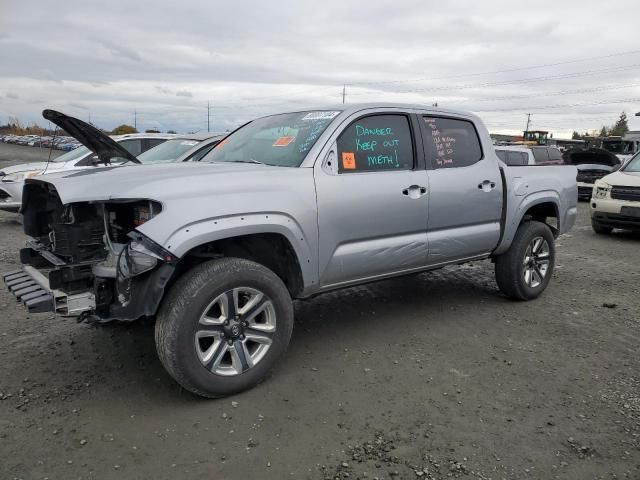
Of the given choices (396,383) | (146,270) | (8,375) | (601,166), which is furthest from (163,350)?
(601,166)

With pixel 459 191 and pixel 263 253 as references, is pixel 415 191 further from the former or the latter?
pixel 263 253

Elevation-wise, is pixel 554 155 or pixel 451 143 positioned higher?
pixel 554 155

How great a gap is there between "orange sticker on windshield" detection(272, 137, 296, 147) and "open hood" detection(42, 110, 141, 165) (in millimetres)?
1184

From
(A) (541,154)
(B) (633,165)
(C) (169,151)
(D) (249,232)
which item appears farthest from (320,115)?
(A) (541,154)

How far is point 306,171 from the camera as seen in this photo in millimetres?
3605

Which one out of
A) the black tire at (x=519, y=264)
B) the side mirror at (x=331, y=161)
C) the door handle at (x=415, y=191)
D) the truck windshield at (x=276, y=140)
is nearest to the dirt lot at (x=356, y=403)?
the black tire at (x=519, y=264)

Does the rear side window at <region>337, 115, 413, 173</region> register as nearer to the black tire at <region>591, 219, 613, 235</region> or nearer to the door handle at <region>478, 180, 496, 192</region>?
the door handle at <region>478, 180, 496, 192</region>

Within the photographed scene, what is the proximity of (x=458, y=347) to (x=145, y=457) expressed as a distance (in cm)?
254

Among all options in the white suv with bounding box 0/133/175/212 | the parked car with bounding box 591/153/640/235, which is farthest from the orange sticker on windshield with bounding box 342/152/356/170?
the parked car with bounding box 591/153/640/235

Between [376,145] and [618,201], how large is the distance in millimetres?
7181

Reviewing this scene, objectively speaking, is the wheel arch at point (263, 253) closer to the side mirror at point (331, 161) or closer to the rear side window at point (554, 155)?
the side mirror at point (331, 161)

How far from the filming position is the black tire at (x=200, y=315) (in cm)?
302

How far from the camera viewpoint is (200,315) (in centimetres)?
308

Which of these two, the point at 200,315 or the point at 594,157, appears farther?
the point at 594,157
